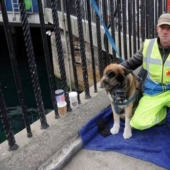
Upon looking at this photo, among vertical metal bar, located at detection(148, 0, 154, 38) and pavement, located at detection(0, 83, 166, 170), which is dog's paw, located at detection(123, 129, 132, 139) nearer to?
pavement, located at detection(0, 83, 166, 170)

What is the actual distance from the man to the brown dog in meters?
0.11

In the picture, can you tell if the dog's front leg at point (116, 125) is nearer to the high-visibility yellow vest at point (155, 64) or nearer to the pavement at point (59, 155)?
the pavement at point (59, 155)

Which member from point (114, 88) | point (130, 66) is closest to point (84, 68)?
point (130, 66)

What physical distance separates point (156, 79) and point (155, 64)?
19cm

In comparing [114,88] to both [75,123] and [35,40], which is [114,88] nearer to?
[75,123]

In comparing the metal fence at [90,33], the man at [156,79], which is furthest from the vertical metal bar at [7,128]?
the man at [156,79]

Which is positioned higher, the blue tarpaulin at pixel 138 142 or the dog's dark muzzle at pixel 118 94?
the dog's dark muzzle at pixel 118 94

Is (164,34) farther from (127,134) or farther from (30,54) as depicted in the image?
(30,54)

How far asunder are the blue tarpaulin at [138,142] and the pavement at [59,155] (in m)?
0.06

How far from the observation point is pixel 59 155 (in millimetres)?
2455

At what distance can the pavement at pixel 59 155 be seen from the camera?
234cm

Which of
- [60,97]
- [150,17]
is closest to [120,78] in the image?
[60,97]

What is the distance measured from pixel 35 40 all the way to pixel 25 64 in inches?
125

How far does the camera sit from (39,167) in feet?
7.54
